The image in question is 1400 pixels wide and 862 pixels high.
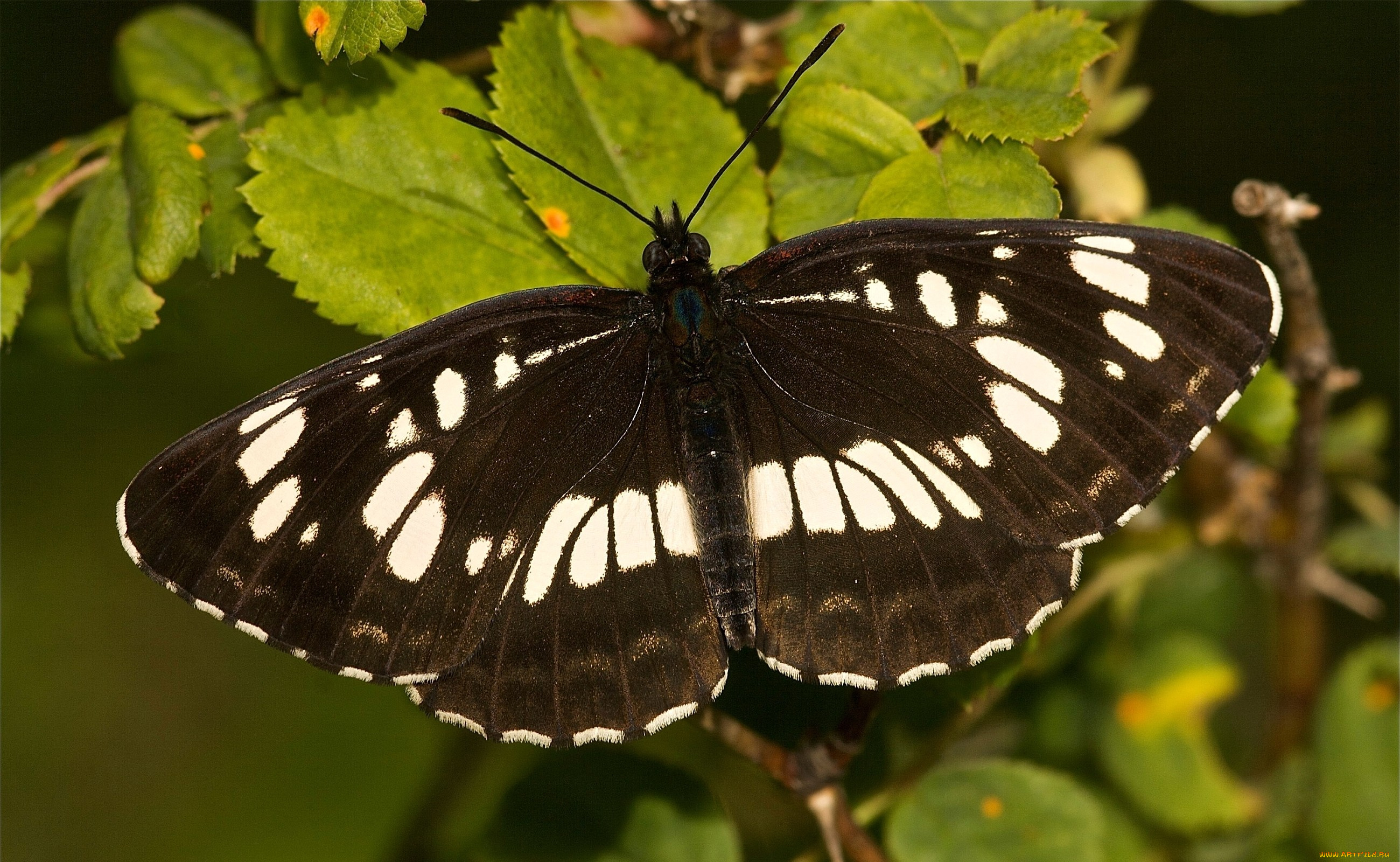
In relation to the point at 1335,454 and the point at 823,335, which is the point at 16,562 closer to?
the point at 823,335

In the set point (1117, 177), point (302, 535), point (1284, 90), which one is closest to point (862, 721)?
point (302, 535)

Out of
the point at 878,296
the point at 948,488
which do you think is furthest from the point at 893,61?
the point at 948,488

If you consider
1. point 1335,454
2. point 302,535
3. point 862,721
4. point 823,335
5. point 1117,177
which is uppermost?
point 1117,177

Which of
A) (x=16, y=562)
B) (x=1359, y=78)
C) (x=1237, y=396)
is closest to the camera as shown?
(x=1237, y=396)

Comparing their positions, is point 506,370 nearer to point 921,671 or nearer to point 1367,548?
point 921,671

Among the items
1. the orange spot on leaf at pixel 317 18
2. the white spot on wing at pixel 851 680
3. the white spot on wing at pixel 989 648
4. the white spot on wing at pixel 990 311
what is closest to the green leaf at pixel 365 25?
the orange spot on leaf at pixel 317 18

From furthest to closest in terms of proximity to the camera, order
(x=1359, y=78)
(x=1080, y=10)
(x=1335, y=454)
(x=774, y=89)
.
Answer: (x=1359, y=78) < (x=1335, y=454) < (x=774, y=89) < (x=1080, y=10)
